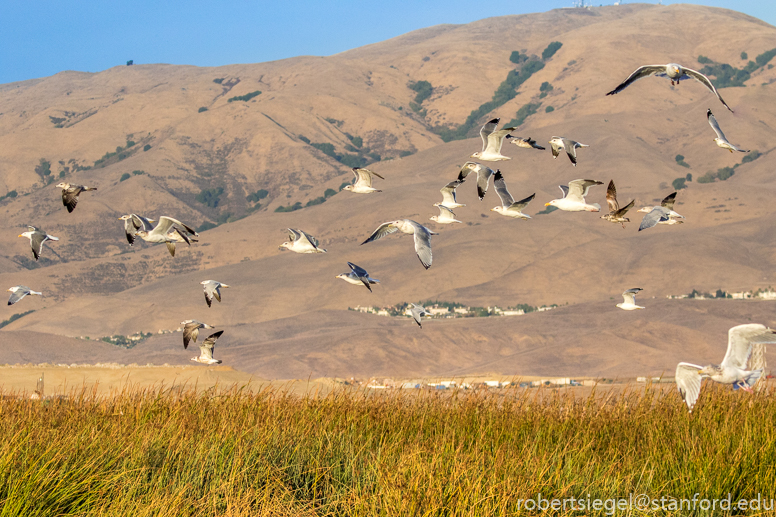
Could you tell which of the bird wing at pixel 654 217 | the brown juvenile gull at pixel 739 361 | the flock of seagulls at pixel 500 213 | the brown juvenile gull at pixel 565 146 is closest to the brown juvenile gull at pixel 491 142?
the flock of seagulls at pixel 500 213

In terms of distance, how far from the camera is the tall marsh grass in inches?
371

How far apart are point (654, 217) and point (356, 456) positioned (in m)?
7.08

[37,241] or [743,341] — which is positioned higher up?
[37,241]

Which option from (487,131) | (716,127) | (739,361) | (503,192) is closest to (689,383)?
(739,361)

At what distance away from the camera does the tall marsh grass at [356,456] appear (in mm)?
9414

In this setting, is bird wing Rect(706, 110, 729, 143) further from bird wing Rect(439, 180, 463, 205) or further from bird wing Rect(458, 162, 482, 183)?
bird wing Rect(439, 180, 463, 205)

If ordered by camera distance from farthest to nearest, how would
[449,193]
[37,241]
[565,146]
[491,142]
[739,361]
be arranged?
[449,193]
[491,142]
[37,241]
[565,146]
[739,361]

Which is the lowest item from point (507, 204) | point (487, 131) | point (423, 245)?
point (423, 245)

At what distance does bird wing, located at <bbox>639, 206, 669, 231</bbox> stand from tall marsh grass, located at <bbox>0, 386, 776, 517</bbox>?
338 centimetres

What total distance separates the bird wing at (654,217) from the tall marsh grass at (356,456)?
338 cm

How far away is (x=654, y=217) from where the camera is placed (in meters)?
14.8

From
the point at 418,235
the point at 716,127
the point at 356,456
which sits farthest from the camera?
the point at 716,127

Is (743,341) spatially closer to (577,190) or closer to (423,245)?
(423,245)

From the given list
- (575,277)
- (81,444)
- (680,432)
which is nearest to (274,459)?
(81,444)
